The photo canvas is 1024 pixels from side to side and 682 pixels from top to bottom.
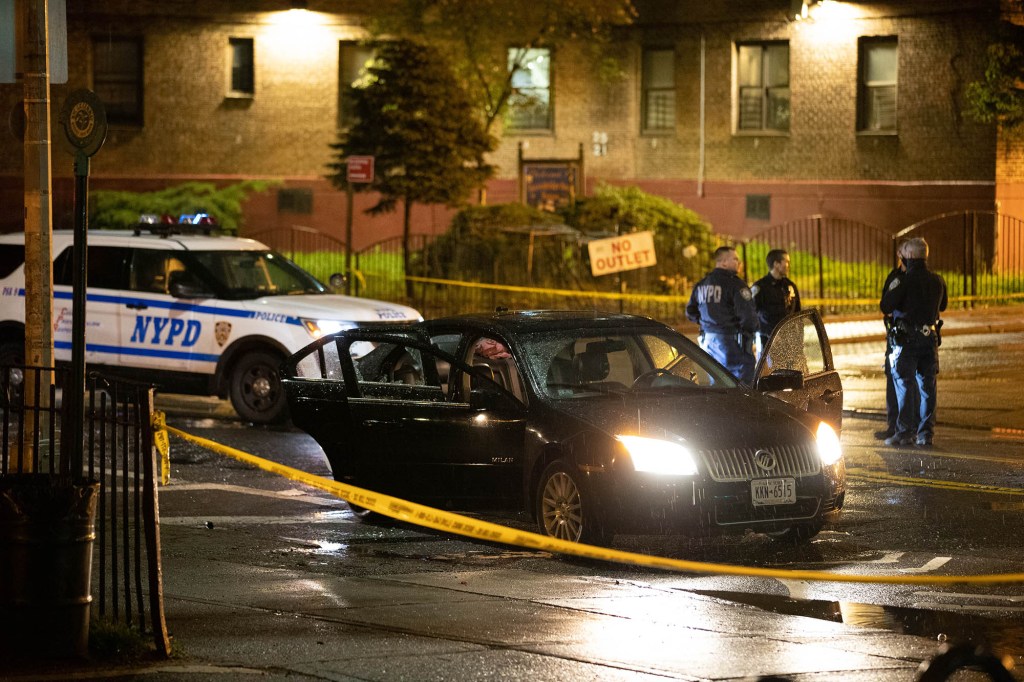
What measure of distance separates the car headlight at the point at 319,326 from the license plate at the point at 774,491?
6.91 metres

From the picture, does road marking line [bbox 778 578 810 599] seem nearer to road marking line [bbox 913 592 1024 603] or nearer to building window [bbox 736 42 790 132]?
road marking line [bbox 913 592 1024 603]

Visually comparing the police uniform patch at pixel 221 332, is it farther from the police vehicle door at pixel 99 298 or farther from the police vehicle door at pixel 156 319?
the police vehicle door at pixel 99 298

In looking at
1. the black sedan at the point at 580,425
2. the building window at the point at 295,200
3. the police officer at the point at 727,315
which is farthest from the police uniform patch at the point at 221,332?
the building window at the point at 295,200

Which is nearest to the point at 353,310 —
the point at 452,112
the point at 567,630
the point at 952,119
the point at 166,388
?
the point at 166,388

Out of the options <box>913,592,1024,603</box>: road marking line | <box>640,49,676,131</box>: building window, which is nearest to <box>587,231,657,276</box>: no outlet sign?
<box>640,49,676,131</box>: building window

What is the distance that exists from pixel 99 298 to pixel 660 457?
28.5 feet

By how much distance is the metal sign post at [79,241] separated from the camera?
7.41 meters

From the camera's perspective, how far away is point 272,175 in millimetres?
36219

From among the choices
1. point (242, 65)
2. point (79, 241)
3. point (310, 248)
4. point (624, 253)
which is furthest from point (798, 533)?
point (242, 65)

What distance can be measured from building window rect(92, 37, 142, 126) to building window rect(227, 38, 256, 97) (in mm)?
1961

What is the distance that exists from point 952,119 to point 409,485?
23837mm

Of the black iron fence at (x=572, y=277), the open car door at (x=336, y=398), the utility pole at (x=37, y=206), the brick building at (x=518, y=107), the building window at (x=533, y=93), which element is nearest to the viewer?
the open car door at (x=336, y=398)

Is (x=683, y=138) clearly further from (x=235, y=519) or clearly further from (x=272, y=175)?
(x=235, y=519)

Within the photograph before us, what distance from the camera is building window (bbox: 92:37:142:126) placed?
119 ft
